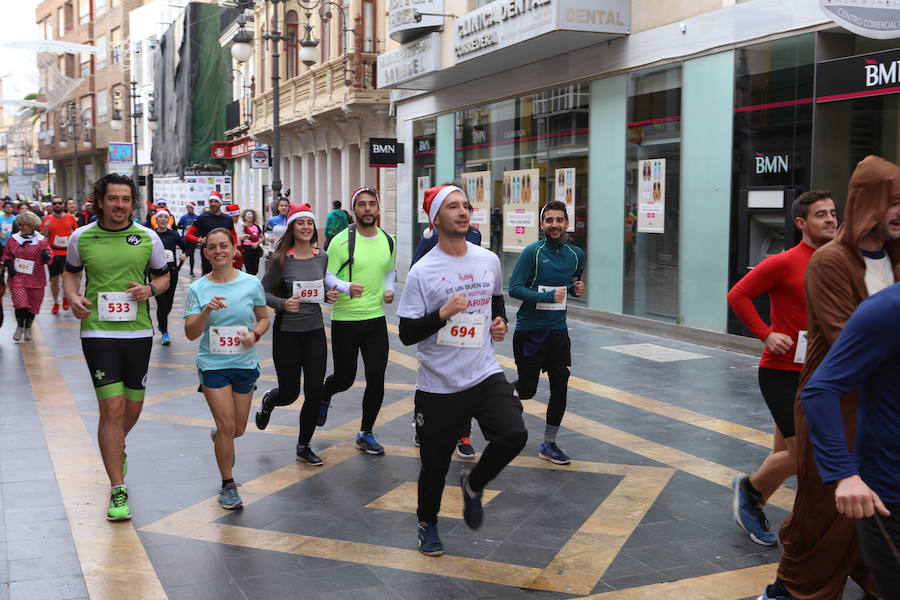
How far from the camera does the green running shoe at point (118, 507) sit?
5215 millimetres

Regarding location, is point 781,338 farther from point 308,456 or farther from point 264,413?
point 264,413

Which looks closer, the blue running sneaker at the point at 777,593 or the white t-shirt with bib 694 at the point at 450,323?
the blue running sneaker at the point at 777,593

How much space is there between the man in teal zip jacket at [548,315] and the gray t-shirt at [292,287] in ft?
4.33

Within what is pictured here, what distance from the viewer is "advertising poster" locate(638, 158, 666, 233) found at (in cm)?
1347

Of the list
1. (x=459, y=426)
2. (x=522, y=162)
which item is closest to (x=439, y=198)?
(x=459, y=426)

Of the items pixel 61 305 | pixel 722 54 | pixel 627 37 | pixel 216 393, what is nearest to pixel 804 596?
pixel 216 393

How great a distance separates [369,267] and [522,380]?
1.32 metres

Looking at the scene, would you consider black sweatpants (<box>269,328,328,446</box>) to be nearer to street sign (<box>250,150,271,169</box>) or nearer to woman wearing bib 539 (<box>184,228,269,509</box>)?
woman wearing bib 539 (<box>184,228,269,509</box>)

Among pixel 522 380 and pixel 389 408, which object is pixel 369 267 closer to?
pixel 522 380

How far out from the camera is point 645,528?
5141 mm

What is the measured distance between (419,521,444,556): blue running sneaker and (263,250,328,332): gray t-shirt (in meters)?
2.10

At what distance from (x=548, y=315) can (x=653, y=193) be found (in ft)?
24.8

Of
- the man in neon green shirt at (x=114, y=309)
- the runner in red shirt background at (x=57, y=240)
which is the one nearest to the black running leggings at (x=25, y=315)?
the runner in red shirt background at (x=57, y=240)

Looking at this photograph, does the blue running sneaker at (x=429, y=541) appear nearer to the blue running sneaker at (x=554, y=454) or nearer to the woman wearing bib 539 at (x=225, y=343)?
the woman wearing bib 539 at (x=225, y=343)
